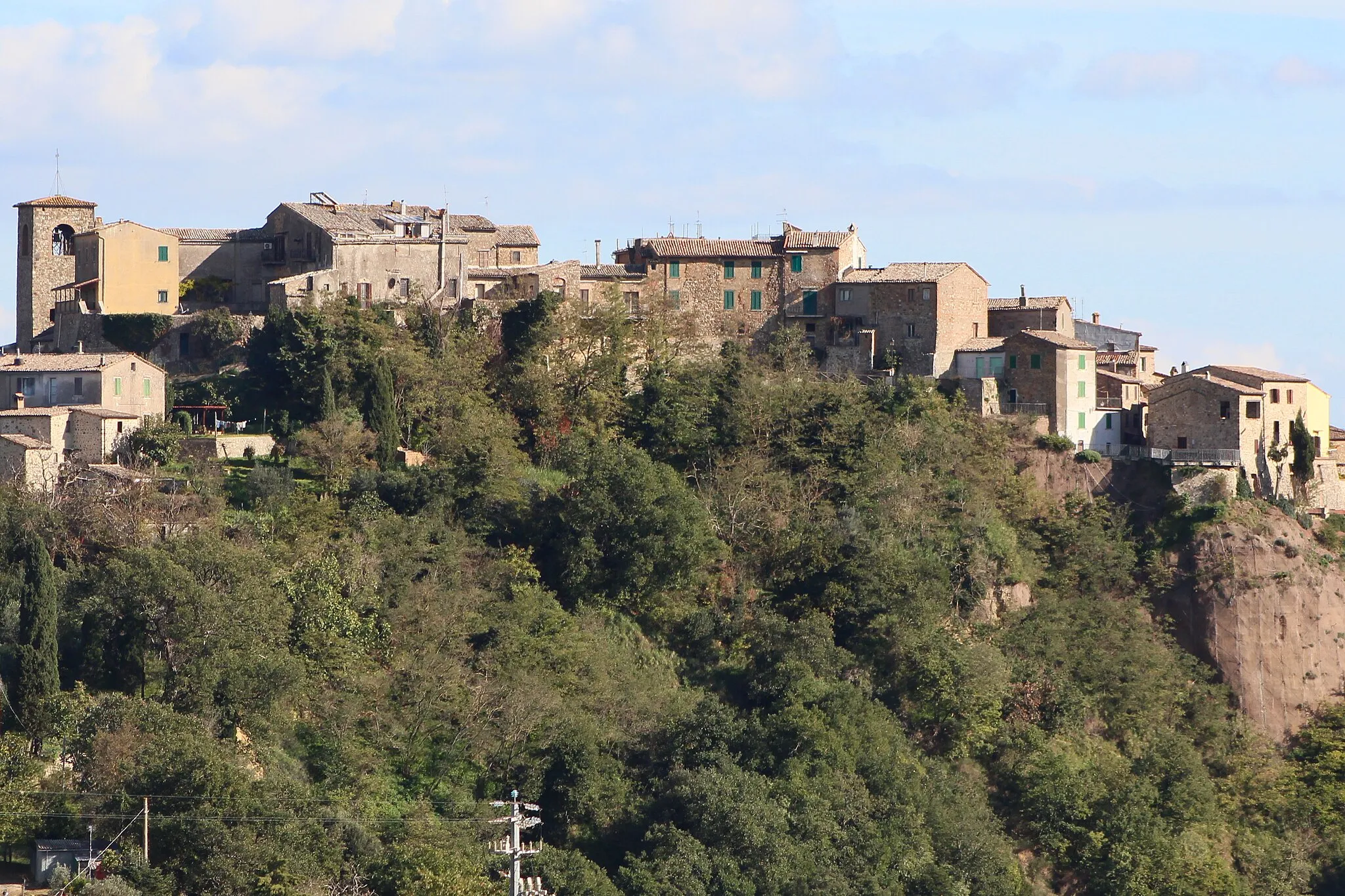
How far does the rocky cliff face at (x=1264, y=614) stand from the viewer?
61.1 m

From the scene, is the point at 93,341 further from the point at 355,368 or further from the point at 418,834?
the point at 418,834

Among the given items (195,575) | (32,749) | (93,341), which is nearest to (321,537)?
(195,575)

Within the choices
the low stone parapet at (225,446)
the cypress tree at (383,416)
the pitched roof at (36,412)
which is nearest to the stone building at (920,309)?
the cypress tree at (383,416)

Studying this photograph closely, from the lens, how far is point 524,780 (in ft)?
164

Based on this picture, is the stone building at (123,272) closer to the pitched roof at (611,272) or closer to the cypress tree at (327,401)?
the cypress tree at (327,401)

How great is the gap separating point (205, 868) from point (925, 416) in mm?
27104

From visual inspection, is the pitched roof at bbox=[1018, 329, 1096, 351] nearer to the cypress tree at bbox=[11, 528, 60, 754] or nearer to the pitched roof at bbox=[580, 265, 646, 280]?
the pitched roof at bbox=[580, 265, 646, 280]

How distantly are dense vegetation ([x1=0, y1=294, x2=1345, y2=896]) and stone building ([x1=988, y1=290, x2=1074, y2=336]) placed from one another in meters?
4.68

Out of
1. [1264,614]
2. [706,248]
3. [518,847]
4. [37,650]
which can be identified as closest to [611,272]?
[706,248]

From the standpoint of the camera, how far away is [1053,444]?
6419 centimetres

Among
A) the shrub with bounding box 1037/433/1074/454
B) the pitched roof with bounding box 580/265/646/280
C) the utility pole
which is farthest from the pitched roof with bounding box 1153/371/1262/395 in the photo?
the utility pole

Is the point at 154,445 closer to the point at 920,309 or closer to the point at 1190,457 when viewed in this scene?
the point at 920,309

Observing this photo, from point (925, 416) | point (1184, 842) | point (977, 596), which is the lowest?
point (1184, 842)

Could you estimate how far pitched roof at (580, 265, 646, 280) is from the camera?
2689 inches
